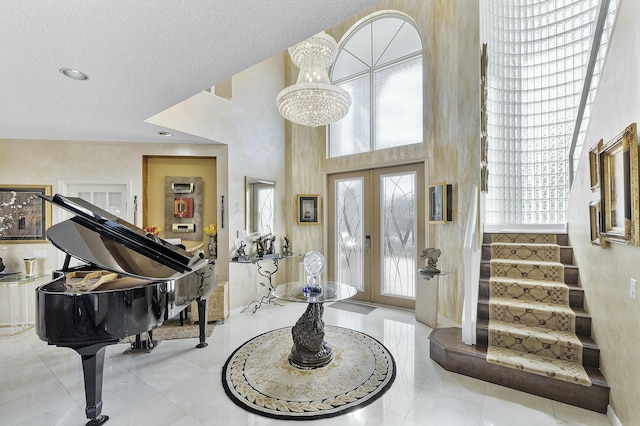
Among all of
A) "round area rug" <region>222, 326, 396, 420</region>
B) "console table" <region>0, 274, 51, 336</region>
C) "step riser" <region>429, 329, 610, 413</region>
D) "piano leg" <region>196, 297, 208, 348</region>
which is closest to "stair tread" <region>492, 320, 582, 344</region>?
"step riser" <region>429, 329, 610, 413</region>

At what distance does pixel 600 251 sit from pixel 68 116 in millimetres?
5437

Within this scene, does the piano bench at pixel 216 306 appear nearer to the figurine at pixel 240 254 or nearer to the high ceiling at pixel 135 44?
the figurine at pixel 240 254

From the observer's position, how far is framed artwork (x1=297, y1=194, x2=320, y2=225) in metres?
5.42

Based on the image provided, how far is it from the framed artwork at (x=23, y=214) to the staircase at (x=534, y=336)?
17.9 feet

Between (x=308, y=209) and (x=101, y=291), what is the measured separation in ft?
12.1

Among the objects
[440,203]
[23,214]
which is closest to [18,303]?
[23,214]

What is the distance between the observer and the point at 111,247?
8.49 feet

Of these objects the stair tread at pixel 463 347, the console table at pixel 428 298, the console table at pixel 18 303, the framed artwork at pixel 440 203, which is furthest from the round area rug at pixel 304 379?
the console table at pixel 18 303

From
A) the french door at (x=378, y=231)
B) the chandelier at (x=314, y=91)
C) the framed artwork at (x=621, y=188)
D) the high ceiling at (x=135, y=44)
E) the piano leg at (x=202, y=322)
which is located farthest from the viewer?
the french door at (x=378, y=231)

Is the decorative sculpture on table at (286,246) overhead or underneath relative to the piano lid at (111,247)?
underneath

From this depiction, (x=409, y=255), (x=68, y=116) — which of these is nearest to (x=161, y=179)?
(x=68, y=116)

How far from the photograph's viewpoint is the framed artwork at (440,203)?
3.93 m

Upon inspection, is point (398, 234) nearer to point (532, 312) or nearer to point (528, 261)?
point (528, 261)

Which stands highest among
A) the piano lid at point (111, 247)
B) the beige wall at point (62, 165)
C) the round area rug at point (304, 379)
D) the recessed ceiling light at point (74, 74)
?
the recessed ceiling light at point (74, 74)
